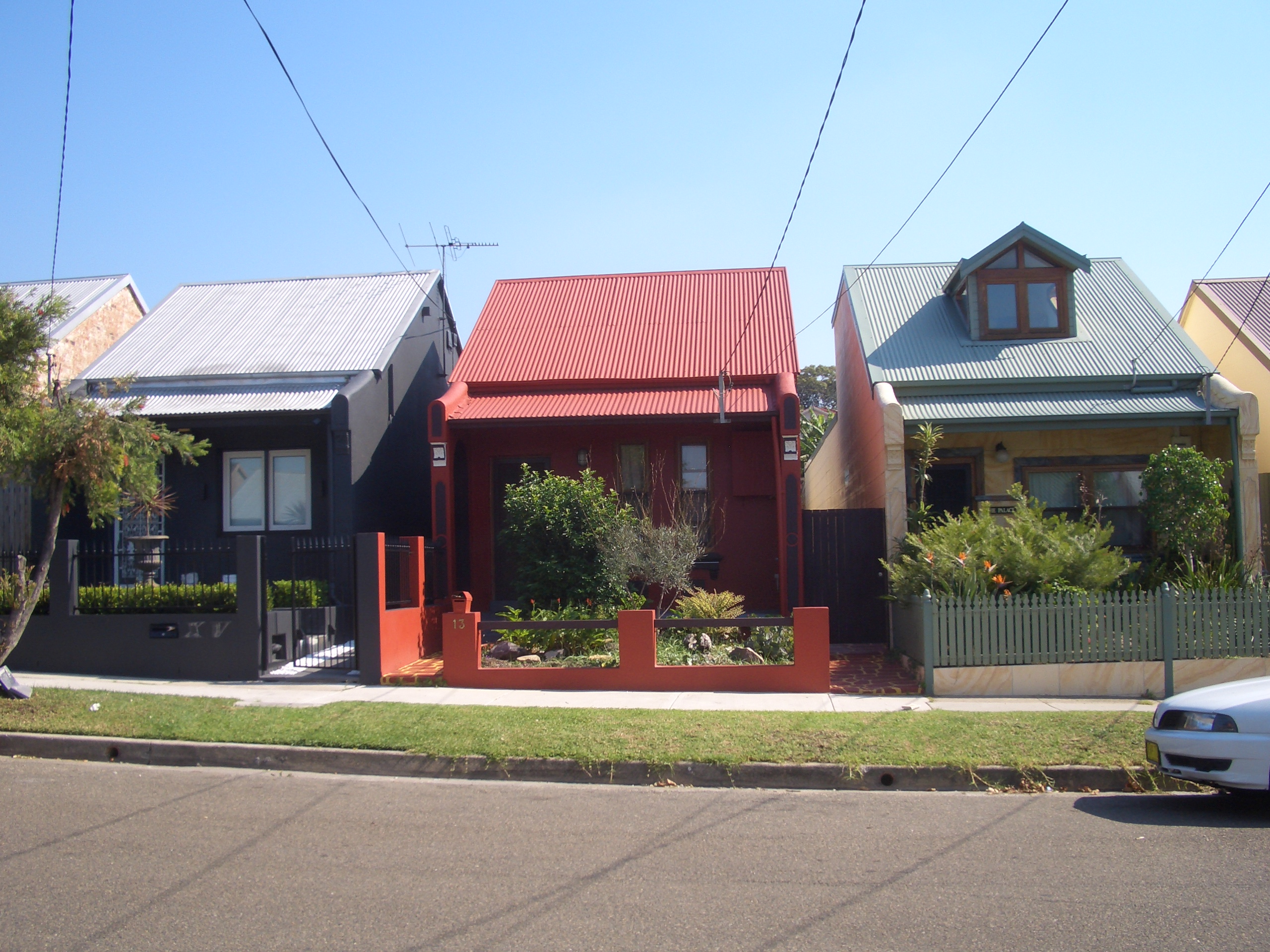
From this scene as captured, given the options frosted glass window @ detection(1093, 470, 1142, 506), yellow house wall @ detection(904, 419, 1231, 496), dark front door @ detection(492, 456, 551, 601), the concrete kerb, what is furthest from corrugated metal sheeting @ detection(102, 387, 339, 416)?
frosted glass window @ detection(1093, 470, 1142, 506)

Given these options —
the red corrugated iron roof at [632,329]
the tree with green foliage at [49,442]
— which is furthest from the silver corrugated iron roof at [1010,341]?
the tree with green foliage at [49,442]

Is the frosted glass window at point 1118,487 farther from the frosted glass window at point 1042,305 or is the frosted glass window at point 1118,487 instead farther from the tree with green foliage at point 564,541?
the tree with green foliage at point 564,541

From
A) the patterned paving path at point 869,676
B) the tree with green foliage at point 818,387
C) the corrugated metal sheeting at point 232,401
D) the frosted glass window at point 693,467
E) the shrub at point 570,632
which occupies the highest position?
the tree with green foliage at point 818,387

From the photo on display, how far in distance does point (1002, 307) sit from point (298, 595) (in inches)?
464

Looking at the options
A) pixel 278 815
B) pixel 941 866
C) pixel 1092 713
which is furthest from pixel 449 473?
pixel 941 866

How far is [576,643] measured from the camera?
12.4 m

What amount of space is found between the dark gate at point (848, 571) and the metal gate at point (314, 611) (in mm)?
6417

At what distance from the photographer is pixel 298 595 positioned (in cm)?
1345

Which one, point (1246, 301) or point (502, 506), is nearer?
point (502, 506)

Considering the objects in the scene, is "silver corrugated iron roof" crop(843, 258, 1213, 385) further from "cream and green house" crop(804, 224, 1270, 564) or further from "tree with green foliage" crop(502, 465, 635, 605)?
"tree with green foliage" crop(502, 465, 635, 605)

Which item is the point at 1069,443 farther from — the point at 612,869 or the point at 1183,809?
the point at 612,869

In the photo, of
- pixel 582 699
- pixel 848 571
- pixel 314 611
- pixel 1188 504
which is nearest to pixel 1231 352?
pixel 1188 504

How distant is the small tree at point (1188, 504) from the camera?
1309 cm

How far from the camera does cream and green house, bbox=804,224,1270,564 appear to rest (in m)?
14.0
